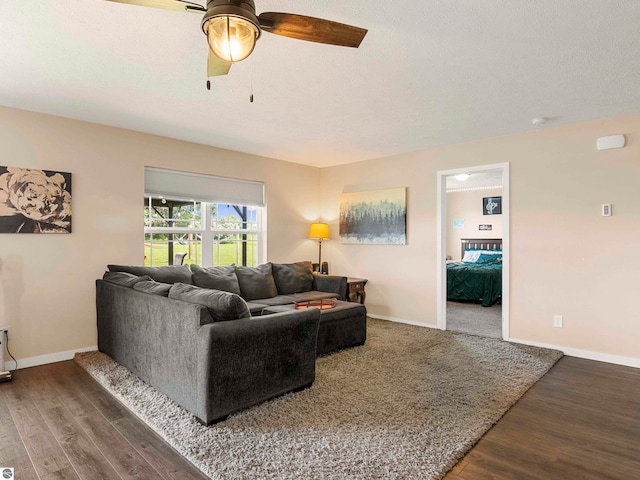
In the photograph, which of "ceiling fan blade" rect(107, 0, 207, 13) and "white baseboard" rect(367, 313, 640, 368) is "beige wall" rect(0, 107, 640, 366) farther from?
"ceiling fan blade" rect(107, 0, 207, 13)

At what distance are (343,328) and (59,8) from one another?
3316mm

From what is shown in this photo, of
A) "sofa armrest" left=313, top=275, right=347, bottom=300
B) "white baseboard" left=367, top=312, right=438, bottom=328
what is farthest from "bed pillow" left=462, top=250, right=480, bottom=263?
"sofa armrest" left=313, top=275, right=347, bottom=300

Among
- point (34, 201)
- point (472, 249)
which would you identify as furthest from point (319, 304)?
point (472, 249)

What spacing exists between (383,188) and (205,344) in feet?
12.8

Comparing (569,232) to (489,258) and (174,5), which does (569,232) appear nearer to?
(489,258)

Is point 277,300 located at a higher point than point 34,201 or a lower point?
lower

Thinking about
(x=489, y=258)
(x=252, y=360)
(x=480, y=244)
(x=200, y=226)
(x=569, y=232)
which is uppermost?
(x=200, y=226)

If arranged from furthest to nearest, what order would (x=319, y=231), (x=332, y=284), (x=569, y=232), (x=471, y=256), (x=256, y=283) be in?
(x=471, y=256)
(x=319, y=231)
(x=332, y=284)
(x=256, y=283)
(x=569, y=232)

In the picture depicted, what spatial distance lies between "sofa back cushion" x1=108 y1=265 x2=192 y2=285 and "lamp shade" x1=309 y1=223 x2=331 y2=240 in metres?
2.24

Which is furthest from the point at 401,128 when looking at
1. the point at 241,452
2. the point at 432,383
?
the point at 241,452

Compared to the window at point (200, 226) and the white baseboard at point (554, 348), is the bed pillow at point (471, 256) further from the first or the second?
the window at point (200, 226)

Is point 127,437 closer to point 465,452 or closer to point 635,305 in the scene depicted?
point 465,452

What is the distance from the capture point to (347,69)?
8.84 feet

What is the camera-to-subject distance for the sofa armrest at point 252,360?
2.34m
